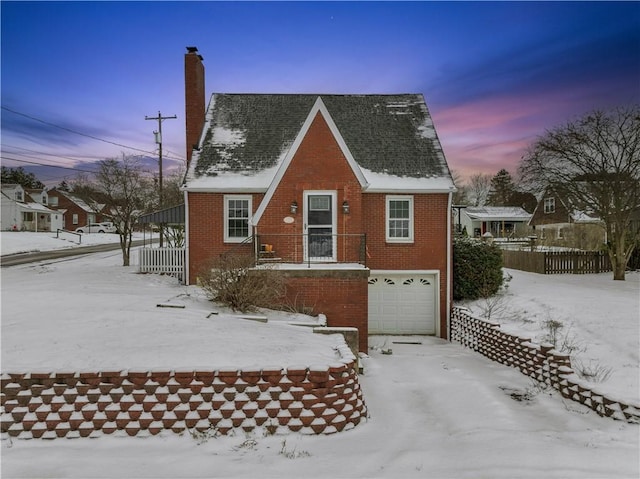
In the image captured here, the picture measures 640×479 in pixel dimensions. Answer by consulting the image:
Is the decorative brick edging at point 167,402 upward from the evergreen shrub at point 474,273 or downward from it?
downward

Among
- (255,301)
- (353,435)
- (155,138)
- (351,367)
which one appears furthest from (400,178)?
(155,138)

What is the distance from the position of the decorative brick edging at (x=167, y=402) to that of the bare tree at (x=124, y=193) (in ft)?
51.2

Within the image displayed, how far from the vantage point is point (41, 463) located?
4.89 m

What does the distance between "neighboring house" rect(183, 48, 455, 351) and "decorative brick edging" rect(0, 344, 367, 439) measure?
5169mm

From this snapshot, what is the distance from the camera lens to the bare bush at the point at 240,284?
32.4 feet

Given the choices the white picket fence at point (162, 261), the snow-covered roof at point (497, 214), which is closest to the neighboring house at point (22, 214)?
the white picket fence at point (162, 261)

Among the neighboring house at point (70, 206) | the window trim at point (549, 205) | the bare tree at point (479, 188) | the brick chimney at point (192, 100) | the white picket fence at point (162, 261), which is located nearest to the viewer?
the brick chimney at point (192, 100)

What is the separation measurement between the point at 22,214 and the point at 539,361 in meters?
53.9

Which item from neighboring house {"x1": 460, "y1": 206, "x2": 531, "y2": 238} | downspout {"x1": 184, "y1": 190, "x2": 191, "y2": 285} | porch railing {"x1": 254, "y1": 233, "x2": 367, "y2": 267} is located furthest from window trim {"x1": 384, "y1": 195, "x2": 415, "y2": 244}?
neighboring house {"x1": 460, "y1": 206, "x2": 531, "y2": 238}

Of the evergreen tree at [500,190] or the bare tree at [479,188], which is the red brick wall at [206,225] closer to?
the evergreen tree at [500,190]

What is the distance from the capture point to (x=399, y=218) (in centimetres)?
1461

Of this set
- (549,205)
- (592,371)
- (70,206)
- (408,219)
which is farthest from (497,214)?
(70,206)

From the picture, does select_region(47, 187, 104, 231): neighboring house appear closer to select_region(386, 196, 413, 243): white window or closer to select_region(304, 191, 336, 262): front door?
select_region(304, 191, 336, 262): front door

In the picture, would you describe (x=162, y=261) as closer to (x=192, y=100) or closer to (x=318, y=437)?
(x=192, y=100)
